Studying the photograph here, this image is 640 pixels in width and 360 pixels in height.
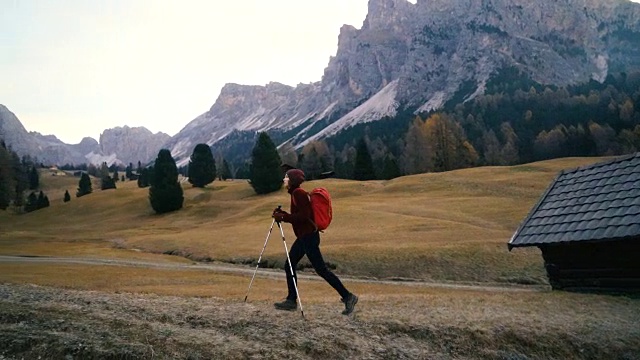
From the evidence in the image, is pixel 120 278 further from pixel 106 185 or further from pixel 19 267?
pixel 106 185

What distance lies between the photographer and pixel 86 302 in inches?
500

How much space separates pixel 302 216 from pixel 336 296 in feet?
30.5

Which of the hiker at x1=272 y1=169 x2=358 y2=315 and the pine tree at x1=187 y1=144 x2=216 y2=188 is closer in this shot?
the hiker at x1=272 y1=169 x2=358 y2=315

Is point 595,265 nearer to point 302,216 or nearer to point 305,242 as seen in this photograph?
point 305,242

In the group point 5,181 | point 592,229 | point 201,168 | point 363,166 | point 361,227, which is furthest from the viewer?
point 201,168

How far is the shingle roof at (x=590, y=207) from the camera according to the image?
61.4ft

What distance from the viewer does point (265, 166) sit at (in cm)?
9950

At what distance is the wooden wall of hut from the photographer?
Answer: 62.1 ft

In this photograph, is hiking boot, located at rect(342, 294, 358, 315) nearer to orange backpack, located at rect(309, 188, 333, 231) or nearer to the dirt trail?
orange backpack, located at rect(309, 188, 333, 231)

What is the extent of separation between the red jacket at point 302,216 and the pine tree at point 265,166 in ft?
281

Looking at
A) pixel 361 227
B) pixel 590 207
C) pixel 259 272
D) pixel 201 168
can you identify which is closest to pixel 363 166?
pixel 201 168

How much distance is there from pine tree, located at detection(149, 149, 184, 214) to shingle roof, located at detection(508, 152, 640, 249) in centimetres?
8327

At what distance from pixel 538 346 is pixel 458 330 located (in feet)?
7.02

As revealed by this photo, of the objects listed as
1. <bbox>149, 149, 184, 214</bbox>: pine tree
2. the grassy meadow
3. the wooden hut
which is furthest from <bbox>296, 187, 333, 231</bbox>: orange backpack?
<bbox>149, 149, 184, 214</bbox>: pine tree
